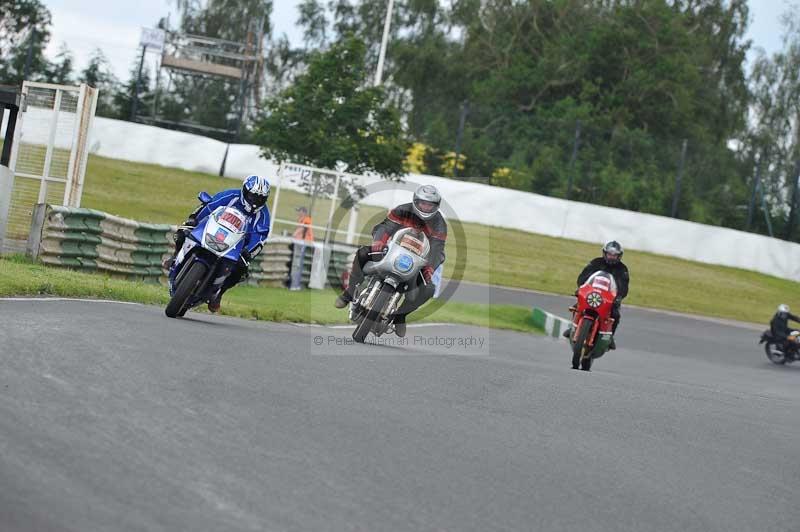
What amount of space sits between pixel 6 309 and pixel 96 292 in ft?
11.4

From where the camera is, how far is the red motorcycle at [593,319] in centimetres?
1488

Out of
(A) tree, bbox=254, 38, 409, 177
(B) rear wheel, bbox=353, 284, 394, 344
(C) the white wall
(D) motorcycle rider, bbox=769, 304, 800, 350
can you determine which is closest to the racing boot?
(B) rear wheel, bbox=353, 284, 394, 344

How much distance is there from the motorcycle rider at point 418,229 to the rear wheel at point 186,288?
150 cm

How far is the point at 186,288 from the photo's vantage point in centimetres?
→ 1158

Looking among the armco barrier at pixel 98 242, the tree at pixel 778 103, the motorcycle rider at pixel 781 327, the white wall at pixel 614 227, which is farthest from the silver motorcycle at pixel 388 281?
the tree at pixel 778 103

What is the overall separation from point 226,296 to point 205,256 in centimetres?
629

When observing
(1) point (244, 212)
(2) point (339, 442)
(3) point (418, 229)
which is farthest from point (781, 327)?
(2) point (339, 442)

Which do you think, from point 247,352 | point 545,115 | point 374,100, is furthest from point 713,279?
point 247,352

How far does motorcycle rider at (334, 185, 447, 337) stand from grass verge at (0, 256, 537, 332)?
321cm

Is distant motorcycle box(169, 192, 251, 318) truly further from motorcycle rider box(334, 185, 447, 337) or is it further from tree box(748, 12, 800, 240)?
tree box(748, 12, 800, 240)

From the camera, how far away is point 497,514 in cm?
515

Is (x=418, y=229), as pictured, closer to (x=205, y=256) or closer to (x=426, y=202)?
(x=426, y=202)

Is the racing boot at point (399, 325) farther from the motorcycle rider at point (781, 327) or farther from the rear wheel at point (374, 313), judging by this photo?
the motorcycle rider at point (781, 327)

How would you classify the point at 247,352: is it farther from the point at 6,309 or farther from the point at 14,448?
the point at 14,448
